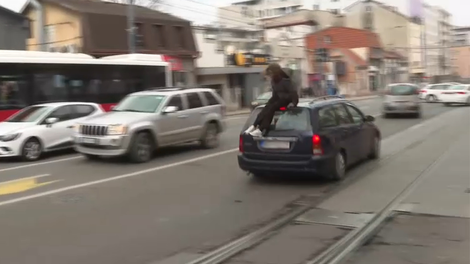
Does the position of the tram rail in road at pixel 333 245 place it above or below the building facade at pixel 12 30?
below

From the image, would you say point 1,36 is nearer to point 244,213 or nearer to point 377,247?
point 244,213

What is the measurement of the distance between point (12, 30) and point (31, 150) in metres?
22.6

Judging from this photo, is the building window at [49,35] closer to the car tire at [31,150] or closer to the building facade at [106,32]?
the building facade at [106,32]

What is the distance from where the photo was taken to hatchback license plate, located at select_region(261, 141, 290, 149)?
9479 mm

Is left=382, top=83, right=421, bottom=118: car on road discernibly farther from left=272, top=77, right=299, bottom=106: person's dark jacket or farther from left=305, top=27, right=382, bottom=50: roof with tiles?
left=305, top=27, right=382, bottom=50: roof with tiles

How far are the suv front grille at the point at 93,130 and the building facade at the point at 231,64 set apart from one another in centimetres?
2505

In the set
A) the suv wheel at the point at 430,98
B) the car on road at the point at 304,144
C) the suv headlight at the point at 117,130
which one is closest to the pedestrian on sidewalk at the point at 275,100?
the car on road at the point at 304,144

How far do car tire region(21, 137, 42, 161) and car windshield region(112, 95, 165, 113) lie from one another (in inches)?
81.6

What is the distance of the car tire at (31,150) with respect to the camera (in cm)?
1328

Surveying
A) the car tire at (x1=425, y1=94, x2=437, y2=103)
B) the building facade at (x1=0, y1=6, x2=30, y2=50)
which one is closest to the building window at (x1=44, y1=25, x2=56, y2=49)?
the building facade at (x1=0, y1=6, x2=30, y2=50)

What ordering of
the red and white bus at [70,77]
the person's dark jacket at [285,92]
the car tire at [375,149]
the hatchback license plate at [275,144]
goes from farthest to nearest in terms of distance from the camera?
the red and white bus at [70,77], the car tire at [375,149], the person's dark jacket at [285,92], the hatchback license plate at [275,144]

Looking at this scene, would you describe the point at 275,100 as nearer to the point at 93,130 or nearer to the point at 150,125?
the point at 150,125

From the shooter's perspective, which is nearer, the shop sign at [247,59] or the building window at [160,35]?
the building window at [160,35]

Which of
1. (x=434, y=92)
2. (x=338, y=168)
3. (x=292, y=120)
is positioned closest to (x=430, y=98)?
(x=434, y=92)
